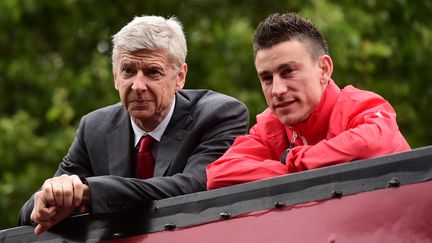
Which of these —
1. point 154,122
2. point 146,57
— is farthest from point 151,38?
point 154,122

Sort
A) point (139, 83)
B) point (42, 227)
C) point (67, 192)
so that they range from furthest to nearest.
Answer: point (139, 83) < point (42, 227) < point (67, 192)

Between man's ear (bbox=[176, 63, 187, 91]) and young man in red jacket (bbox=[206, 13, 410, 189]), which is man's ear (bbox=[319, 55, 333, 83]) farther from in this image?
man's ear (bbox=[176, 63, 187, 91])

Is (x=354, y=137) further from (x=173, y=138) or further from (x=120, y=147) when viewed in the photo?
(x=120, y=147)

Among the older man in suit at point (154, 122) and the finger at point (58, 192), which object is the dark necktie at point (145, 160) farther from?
the finger at point (58, 192)

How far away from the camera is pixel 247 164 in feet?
14.5

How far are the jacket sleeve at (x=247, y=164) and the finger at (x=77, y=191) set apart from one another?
1.57 ft

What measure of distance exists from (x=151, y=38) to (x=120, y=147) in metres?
0.45

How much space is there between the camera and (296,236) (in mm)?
3832

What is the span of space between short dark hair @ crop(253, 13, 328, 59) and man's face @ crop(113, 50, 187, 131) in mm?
860

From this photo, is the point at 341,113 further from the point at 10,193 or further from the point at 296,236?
the point at 10,193

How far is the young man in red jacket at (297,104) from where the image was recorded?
432 centimetres

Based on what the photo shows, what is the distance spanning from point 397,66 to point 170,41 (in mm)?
8762

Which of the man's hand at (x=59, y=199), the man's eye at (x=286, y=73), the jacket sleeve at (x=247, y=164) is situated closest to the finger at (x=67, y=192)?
→ the man's hand at (x=59, y=199)

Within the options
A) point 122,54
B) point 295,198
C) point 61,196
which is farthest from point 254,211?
point 122,54
